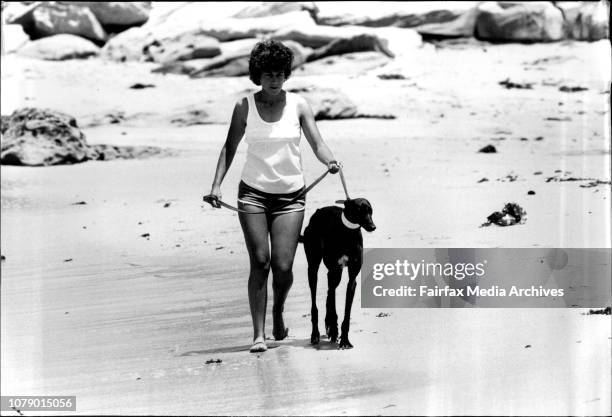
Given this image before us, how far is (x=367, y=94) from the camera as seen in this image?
466 inches

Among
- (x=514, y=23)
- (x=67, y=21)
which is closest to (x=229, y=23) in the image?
(x=67, y=21)

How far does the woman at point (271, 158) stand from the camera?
420 cm

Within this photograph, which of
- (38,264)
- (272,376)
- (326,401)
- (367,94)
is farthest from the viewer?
(367,94)

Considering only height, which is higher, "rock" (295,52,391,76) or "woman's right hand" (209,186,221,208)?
"woman's right hand" (209,186,221,208)

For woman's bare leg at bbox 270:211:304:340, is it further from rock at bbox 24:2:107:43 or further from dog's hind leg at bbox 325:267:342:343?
rock at bbox 24:2:107:43

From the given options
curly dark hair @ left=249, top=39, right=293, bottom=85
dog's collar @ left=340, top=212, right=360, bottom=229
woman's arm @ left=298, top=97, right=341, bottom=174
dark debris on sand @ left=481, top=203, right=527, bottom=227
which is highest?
curly dark hair @ left=249, top=39, right=293, bottom=85

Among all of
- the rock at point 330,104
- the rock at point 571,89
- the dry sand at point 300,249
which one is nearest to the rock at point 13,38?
the dry sand at point 300,249

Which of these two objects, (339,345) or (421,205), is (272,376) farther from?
(421,205)

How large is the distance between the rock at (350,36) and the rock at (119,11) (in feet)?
6.68

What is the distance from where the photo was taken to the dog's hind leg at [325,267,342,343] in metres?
4.30

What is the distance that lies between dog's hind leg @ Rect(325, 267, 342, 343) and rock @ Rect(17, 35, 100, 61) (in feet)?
32.4

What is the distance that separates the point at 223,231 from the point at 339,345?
8.62ft

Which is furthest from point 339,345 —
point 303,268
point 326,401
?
point 303,268

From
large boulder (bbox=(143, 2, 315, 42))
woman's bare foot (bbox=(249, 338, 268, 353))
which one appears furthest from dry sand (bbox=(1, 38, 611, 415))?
large boulder (bbox=(143, 2, 315, 42))
